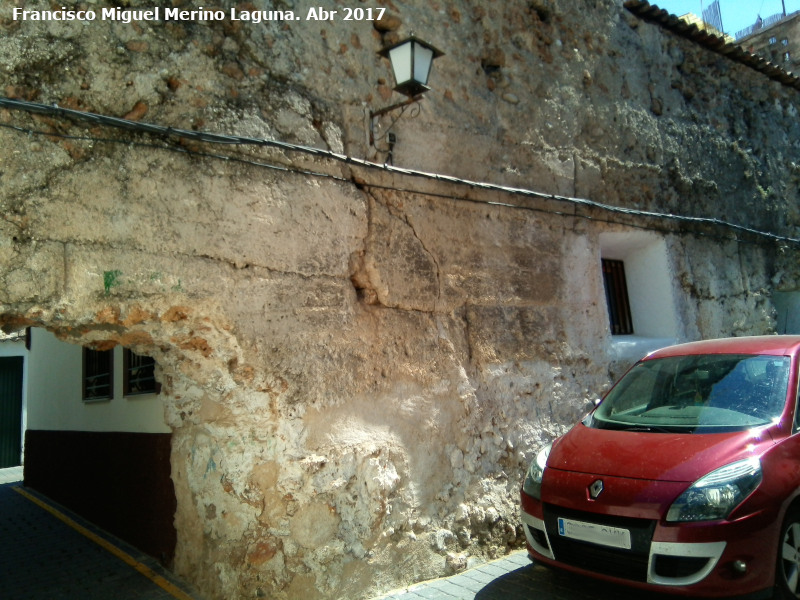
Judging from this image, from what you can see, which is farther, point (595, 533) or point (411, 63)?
point (411, 63)

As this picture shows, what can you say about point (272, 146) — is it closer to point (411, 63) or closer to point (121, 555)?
point (411, 63)

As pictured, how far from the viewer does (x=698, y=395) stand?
4.48 meters

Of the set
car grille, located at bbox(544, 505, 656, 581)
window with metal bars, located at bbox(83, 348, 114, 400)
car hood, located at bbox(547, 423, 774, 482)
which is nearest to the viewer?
car grille, located at bbox(544, 505, 656, 581)

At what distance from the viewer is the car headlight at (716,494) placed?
350cm

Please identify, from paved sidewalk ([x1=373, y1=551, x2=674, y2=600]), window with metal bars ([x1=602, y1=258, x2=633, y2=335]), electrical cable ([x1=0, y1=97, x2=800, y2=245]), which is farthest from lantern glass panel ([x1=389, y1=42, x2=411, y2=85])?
window with metal bars ([x1=602, y1=258, x2=633, y2=335])

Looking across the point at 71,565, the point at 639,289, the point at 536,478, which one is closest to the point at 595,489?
the point at 536,478

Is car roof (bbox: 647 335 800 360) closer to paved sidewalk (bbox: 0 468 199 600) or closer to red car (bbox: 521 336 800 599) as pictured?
red car (bbox: 521 336 800 599)

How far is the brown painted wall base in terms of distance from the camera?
5.25 metres

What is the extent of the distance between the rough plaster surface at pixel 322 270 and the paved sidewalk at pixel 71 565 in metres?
0.40

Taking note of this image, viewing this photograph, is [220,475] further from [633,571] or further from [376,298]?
[633,571]

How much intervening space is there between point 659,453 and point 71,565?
4805 mm

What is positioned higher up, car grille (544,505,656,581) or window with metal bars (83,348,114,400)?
window with metal bars (83,348,114,400)

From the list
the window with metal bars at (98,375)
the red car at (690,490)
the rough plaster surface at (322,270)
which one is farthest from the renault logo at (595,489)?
the window with metal bars at (98,375)

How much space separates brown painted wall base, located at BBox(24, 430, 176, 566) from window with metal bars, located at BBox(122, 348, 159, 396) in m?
0.42
